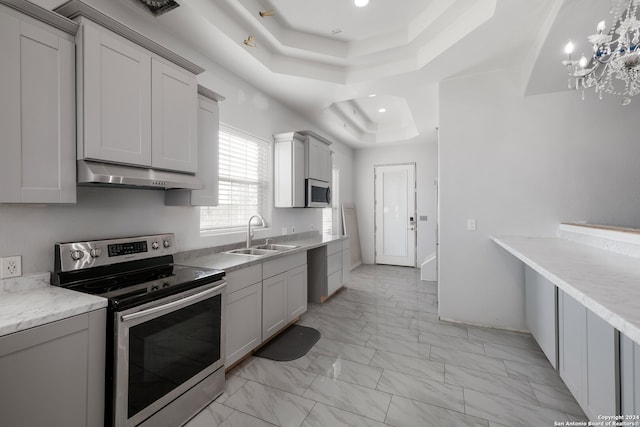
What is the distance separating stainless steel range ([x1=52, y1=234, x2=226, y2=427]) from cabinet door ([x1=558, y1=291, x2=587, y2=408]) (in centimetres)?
233

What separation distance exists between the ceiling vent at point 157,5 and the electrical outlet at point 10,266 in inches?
72.7

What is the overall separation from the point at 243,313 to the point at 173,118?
161 centimetres

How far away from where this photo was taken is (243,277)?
7.66 feet

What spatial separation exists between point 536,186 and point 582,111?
87 centimetres

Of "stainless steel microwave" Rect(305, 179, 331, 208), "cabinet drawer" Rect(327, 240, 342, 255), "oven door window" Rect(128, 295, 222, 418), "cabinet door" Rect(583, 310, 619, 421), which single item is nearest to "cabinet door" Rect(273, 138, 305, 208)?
"stainless steel microwave" Rect(305, 179, 331, 208)

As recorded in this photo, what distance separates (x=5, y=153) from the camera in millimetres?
1297

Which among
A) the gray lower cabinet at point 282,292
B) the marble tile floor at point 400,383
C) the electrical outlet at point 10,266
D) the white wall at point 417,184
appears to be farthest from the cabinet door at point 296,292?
the white wall at point 417,184

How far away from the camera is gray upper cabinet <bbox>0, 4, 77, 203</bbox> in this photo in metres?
1.30

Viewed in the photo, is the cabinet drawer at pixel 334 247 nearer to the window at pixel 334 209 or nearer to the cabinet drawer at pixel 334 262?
the cabinet drawer at pixel 334 262

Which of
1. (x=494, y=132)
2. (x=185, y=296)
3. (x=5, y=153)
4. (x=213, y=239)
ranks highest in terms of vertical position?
(x=494, y=132)

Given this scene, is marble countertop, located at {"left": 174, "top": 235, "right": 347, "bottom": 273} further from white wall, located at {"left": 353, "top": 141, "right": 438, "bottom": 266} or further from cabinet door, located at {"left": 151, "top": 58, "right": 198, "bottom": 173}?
white wall, located at {"left": 353, "top": 141, "right": 438, "bottom": 266}

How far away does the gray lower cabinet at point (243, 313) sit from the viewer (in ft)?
7.21

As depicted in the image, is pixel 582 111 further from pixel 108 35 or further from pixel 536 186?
pixel 108 35

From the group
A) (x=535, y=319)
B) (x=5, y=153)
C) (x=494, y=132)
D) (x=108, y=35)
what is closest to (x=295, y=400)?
(x=5, y=153)
